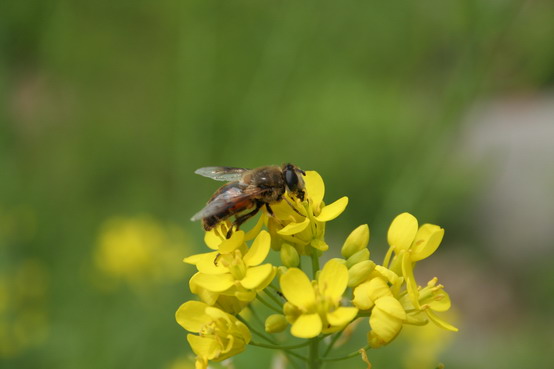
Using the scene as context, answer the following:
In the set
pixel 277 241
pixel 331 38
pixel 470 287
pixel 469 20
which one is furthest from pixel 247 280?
pixel 470 287

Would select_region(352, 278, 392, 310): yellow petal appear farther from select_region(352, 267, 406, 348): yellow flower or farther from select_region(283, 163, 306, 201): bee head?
select_region(283, 163, 306, 201): bee head

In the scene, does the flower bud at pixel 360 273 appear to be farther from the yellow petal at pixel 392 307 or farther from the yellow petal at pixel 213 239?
the yellow petal at pixel 213 239

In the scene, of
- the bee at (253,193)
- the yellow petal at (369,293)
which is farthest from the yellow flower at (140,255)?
the yellow petal at (369,293)

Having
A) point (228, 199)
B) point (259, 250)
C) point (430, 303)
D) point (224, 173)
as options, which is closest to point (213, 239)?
point (228, 199)

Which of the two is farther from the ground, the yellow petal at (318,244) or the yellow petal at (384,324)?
the yellow petal at (318,244)

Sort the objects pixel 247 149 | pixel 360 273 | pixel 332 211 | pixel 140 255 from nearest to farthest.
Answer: pixel 360 273 → pixel 332 211 → pixel 247 149 → pixel 140 255

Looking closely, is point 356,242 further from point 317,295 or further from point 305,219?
point 317,295

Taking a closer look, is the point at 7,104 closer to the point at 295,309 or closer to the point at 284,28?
the point at 284,28
